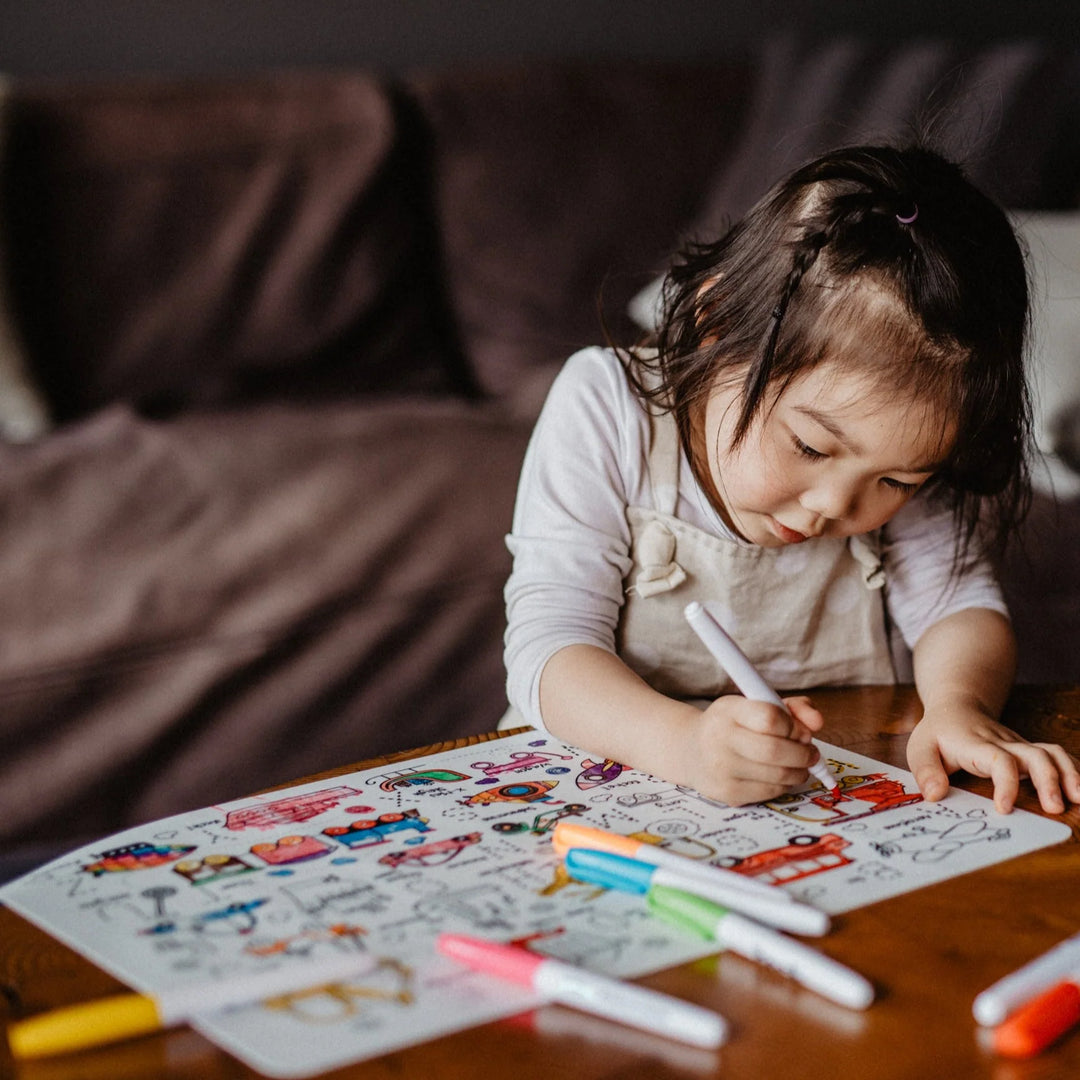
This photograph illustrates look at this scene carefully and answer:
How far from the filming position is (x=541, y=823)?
597 mm

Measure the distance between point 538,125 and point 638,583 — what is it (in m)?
1.35

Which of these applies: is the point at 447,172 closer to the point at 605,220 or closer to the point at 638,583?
the point at 605,220

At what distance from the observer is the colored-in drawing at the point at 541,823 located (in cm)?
59

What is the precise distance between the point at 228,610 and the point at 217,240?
67 cm

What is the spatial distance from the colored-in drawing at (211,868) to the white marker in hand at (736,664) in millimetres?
229

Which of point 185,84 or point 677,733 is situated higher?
point 185,84

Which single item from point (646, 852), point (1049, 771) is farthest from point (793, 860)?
point (1049, 771)

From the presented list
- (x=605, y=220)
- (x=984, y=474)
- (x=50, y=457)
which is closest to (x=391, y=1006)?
(x=984, y=474)

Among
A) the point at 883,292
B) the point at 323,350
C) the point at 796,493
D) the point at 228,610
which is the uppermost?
the point at 883,292

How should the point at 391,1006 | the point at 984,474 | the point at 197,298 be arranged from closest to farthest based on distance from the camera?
the point at 391,1006, the point at 984,474, the point at 197,298

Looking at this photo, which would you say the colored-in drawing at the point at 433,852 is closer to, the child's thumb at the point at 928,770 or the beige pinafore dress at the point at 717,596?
the child's thumb at the point at 928,770

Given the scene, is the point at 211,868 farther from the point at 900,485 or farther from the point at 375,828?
the point at 900,485

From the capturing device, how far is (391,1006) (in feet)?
1.44

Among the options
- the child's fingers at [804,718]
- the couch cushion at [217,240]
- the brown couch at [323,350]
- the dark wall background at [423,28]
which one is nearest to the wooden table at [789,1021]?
the child's fingers at [804,718]
